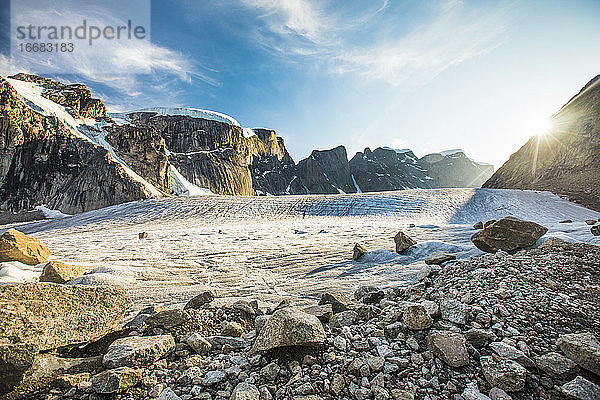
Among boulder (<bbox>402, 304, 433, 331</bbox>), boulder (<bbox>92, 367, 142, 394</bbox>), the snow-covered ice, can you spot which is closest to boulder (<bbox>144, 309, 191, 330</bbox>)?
boulder (<bbox>92, 367, 142, 394</bbox>)

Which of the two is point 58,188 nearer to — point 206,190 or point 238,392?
point 206,190

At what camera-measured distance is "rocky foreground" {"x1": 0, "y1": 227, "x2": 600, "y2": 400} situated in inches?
60.9

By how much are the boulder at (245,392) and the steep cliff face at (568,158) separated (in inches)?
1130

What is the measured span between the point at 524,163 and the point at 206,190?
6988 centimetres

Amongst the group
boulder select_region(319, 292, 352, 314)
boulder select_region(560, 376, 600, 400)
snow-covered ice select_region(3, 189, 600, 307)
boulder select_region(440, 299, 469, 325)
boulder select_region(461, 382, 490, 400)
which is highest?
boulder select_region(440, 299, 469, 325)

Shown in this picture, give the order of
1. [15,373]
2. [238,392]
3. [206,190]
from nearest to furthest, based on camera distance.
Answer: [238,392]
[15,373]
[206,190]

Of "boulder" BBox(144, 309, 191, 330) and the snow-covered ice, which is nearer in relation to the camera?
"boulder" BBox(144, 309, 191, 330)

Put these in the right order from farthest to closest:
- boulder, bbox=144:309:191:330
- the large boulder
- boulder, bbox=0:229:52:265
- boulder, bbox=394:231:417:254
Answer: boulder, bbox=394:231:417:254, boulder, bbox=0:229:52:265, the large boulder, boulder, bbox=144:309:191:330

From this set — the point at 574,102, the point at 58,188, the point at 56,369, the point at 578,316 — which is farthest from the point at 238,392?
the point at 58,188

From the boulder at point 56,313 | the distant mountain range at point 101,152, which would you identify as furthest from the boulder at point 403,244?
the distant mountain range at point 101,152

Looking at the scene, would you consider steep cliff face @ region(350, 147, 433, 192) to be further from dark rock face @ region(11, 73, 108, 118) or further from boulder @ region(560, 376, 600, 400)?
boulder @ region(560, 376, 600, 400)

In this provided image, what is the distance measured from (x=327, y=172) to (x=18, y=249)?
452 feet

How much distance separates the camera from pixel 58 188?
46.0 metres

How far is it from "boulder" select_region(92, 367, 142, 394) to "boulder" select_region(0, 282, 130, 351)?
0.69m
